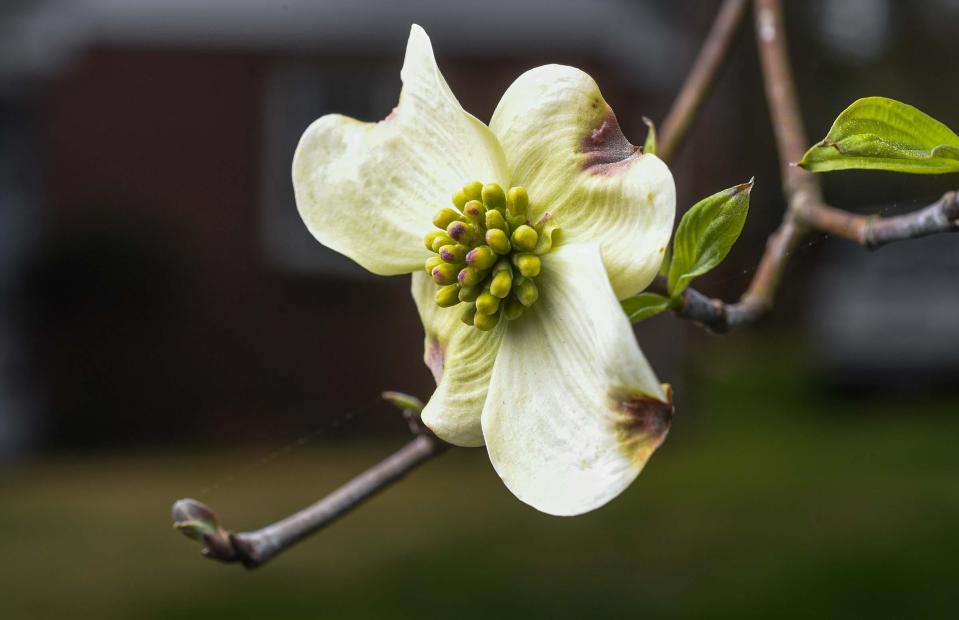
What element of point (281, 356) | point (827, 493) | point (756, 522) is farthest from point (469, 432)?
point (281, 356)

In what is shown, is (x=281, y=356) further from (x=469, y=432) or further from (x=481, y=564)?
(x=469, y=432)

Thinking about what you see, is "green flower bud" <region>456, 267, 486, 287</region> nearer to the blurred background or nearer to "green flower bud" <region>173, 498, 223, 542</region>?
"green flower bud" <region>173, 498, 223, 542</region>

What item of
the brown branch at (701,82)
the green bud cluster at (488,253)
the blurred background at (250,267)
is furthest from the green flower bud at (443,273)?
the blurred background at (250,267)

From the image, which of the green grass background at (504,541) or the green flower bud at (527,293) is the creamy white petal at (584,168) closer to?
the green flower bud at (527,293)

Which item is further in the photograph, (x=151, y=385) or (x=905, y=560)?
(x=151, y=385)

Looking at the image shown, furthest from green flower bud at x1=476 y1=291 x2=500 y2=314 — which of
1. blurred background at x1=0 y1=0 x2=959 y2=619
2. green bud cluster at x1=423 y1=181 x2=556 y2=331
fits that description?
blurred background at x1=0 y1=0 x2=959 y2=619

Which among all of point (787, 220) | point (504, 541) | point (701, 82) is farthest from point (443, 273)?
point (504, 541)

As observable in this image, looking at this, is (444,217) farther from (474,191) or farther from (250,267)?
(250,267)
